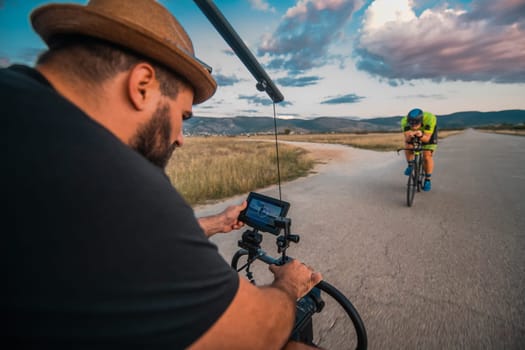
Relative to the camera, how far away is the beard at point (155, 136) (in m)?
1.06

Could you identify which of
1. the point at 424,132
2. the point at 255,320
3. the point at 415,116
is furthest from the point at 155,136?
the point at 424,132

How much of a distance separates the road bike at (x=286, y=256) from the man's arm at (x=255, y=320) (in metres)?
0.33

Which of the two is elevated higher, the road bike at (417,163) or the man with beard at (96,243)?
the man with beard at (96,243)

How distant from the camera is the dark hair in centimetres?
96

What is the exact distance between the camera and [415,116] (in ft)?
20.8

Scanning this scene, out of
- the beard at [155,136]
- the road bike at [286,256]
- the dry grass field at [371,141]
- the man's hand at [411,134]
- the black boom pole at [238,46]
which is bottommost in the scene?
the dry grass field at [371,141]

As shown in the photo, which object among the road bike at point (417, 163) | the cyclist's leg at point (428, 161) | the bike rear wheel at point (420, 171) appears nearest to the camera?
the road bike at point (417, 163)

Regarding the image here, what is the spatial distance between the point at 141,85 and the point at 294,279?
1000mm

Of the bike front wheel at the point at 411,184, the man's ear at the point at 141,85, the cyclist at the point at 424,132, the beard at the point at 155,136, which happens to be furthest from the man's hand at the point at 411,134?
the man's ear at the point at 141,85

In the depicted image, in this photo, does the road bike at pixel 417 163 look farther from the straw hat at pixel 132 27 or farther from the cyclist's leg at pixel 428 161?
the straw hat at pixel 132 27

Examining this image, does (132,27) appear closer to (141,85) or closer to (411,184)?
(141,85)

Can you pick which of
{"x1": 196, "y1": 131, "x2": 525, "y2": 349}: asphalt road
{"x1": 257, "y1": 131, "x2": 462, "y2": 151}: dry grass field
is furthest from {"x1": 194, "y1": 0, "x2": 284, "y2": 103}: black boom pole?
{"x1": 257, "y1": 131, "x2": 462, "y2": 151}: dry grass field

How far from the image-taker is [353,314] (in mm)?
1477

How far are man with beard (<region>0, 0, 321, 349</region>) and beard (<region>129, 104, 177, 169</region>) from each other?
10cm
